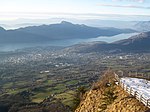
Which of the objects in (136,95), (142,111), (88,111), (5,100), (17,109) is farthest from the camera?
(5,100)

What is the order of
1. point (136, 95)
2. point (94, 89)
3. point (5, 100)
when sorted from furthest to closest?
point (5, 100) → point (94, 89) → point (136, 95)

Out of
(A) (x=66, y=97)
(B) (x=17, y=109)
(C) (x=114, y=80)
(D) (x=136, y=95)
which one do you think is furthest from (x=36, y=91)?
(D) (x=136, y=95)

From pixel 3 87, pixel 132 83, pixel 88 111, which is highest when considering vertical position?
pixel 132 83

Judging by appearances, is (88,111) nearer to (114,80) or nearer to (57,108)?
(114,80)

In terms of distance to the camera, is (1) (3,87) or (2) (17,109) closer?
(2) (17,109)

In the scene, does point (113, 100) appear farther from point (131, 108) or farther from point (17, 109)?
point (17, 109)

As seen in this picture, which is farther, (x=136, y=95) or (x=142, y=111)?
(x=136, y=95)

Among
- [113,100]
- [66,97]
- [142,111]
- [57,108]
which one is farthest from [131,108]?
[66,97]

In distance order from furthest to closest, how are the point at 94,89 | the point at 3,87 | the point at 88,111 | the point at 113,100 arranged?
the point at 3,87
the point at 94,89
the point at 88,111
the point at 113,100

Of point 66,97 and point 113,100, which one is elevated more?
point 113,100
